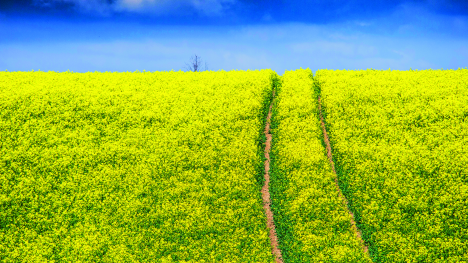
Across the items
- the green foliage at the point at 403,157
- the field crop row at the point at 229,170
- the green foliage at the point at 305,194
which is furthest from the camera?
the field crop row at the point at 229,170

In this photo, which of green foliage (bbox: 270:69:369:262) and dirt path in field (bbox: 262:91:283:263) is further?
dirt path in field (bbox: 262:91:283:263)

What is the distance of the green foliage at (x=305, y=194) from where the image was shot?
42.3 feet

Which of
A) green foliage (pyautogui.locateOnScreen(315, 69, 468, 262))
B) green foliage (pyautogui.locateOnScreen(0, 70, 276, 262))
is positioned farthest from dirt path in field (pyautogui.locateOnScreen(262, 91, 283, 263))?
green foliage (pyautogui.locateOnScreen(315, 69, 468, 262))

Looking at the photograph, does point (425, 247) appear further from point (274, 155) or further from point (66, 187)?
point (66, 187)

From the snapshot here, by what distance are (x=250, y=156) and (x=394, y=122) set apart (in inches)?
311

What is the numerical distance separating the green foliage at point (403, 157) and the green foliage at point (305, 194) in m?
0.79

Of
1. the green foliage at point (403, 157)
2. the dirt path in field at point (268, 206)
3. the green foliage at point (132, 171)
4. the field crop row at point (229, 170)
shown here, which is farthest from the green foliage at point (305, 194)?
the green foliage at point (132, 171)

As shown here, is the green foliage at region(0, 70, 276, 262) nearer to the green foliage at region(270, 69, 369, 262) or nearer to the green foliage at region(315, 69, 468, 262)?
the green foliage at region(270, 69, 369, 262)

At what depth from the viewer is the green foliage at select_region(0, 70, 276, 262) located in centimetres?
1318

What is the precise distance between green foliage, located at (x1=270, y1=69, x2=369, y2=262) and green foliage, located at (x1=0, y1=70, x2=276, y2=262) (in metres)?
1.02

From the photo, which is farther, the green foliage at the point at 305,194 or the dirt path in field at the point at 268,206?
the dirt path in field at the point at 268,206

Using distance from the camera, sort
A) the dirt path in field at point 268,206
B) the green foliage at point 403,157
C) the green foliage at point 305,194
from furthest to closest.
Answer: the dirt path in field at point 268,206
the green foliage at point 305,194
the green foliage at point 403,157

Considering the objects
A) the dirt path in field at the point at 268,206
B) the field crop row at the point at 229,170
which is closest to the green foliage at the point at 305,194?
the field crop row at the point at 229,170

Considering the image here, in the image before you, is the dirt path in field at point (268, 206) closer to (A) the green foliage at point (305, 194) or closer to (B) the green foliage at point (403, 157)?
(A) the green foliage at point (305, 194)
